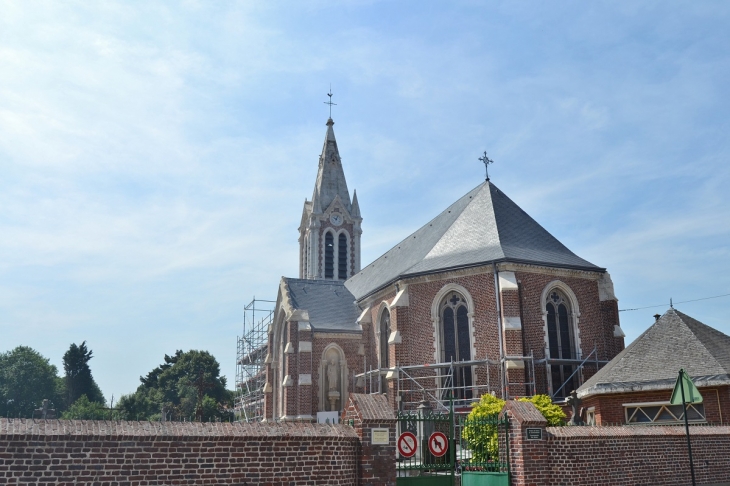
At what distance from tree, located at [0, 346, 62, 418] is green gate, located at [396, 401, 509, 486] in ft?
267

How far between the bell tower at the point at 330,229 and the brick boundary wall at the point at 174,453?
121ft

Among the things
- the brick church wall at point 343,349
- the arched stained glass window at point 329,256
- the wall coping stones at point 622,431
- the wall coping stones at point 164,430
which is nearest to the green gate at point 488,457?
the wall coping stones at point 622,431

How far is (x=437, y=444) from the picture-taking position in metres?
11.5

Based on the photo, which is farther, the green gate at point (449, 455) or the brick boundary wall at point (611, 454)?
the brick boundary wall at point (611, 454)

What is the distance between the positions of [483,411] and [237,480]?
11.5 m

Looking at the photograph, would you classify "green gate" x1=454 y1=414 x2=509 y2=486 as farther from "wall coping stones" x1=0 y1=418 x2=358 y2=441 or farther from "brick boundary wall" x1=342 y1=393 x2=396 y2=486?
"wall coping stones" x1=0 y1=418 x2=358 y2=441

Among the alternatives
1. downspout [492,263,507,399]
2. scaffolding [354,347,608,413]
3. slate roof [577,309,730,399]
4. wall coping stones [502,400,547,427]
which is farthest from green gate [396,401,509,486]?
downspout [492,263,507,399]

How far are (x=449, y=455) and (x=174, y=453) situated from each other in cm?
584

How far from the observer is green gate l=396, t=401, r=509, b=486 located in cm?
1128

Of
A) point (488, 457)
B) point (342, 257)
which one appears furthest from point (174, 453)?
point (342, 257)

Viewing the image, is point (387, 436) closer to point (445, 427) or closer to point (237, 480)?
point (237, 480)

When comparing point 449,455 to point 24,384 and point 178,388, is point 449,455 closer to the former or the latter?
point 178,388

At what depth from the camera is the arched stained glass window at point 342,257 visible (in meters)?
47.8

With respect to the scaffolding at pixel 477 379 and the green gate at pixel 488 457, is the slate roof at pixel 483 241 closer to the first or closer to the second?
the scaffolding at pixel 477 379
